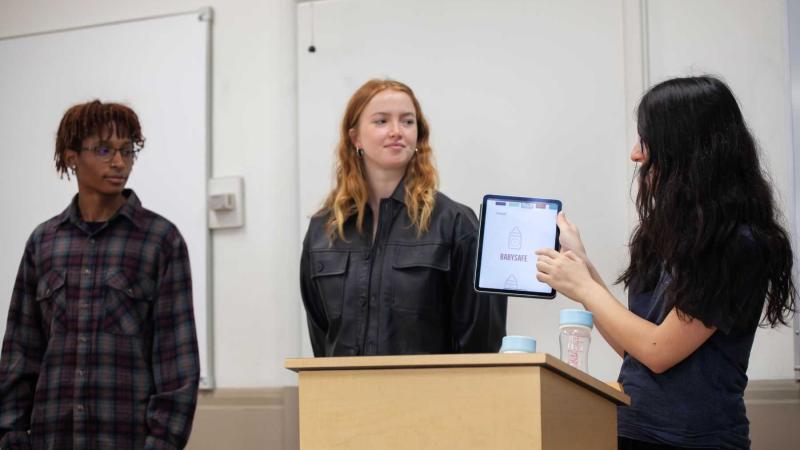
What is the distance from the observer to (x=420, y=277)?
10.3 feet

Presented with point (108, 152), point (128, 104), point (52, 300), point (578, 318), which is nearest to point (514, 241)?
point (578, 318)

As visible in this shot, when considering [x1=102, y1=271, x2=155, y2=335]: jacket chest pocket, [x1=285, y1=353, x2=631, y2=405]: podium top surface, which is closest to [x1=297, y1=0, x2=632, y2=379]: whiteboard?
[x1=102, y1=271, x2=155, y2=335]: jacket chest pocket

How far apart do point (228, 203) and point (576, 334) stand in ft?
7.70

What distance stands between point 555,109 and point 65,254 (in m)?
1.77

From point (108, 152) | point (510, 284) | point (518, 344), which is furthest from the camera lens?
point (108, 152)

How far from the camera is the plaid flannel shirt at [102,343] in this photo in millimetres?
3096

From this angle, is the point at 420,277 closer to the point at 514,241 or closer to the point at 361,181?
the point at 361,181

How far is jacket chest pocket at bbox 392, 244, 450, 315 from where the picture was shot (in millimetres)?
3117

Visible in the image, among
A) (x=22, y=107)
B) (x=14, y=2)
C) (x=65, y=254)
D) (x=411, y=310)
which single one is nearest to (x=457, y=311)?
(x=411, y=310)

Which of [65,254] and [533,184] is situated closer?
[65,254]

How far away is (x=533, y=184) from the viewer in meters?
4.04

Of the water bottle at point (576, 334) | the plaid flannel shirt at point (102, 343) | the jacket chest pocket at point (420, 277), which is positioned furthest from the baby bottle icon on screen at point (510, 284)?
the plaid flannel shirt at point (102, 343)

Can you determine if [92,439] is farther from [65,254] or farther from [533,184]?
[533,184]

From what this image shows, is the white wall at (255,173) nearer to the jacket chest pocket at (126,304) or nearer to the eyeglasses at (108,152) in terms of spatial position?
the eyeglasses at (108,152)
